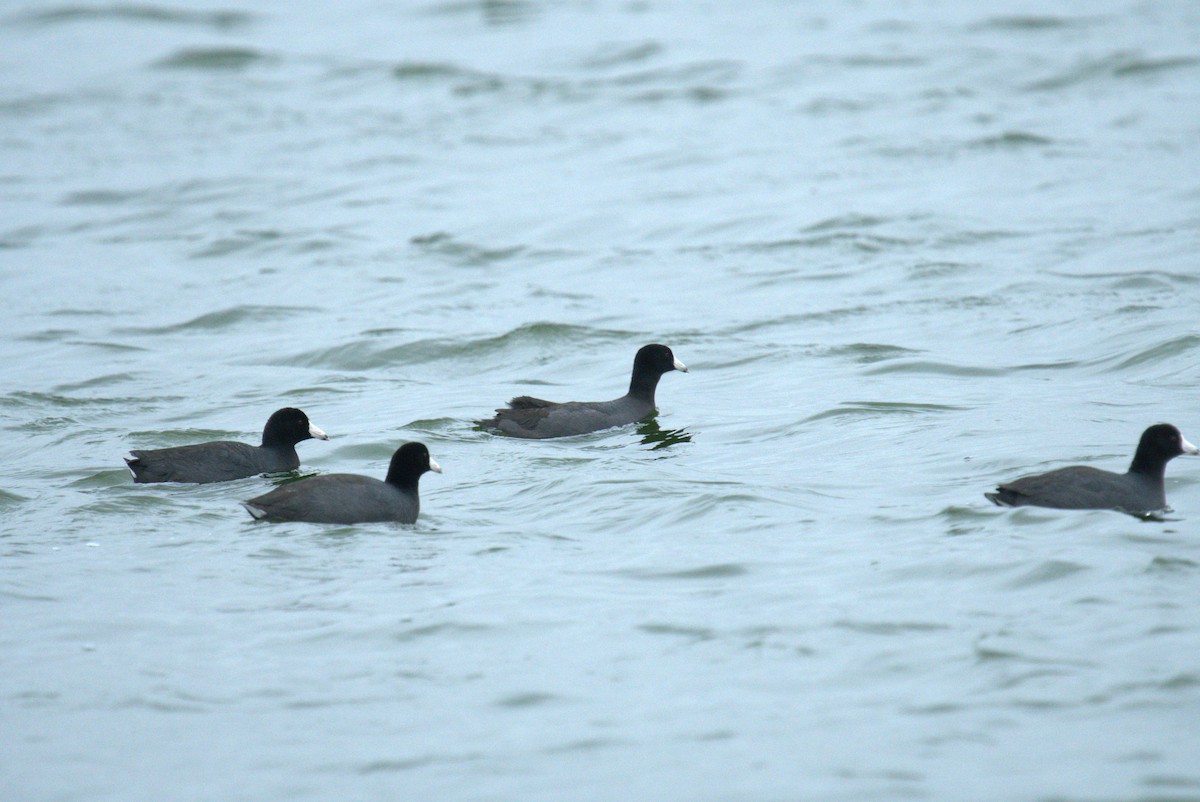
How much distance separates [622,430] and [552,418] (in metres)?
0.91

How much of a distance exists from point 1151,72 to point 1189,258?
1435 centimetres

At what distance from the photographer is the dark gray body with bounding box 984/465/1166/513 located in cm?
1062

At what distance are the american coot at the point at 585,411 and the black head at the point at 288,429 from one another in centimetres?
170

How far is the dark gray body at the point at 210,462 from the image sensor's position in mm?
12281

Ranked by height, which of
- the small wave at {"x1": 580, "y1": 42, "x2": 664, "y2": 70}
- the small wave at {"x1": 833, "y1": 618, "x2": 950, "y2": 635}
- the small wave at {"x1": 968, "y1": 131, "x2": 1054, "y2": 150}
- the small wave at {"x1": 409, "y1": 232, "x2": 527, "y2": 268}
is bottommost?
the small wave at {"x1": 833, "y1": 618, "x2": 950, "y2": 635}

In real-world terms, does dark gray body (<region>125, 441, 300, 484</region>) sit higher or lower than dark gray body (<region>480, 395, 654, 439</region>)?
higher

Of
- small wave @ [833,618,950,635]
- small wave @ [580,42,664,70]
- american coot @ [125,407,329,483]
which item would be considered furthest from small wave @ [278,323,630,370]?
small wave @ [580,42,664,70]

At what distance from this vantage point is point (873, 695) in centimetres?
820

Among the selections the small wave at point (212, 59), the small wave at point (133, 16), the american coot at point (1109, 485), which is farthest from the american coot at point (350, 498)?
the small wave at point (133, 16)

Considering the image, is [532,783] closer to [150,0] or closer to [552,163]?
[552,163]

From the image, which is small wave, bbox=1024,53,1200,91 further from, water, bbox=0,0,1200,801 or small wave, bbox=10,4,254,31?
small wave, bbox=10,4,254,31

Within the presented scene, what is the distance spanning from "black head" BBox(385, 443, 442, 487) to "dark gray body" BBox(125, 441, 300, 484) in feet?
6.03

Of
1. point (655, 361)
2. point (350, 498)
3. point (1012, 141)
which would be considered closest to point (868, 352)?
point (655, 361)

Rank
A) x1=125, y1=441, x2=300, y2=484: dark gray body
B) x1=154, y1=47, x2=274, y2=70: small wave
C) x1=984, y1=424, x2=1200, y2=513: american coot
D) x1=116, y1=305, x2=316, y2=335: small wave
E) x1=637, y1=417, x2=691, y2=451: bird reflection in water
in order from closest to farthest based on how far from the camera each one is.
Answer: x1=984, y1=424, x2=1200, y2=513: american coot < x1=125, y1=441, x2=300, y2=484: dark gray body < x1=637, y1=417, x2=691, y2=451: bird reflection in water < x1=116, y1=305, x2=316, y2=335: small wave < x1=154, y1=47, x2=274, y2=70: small wave
